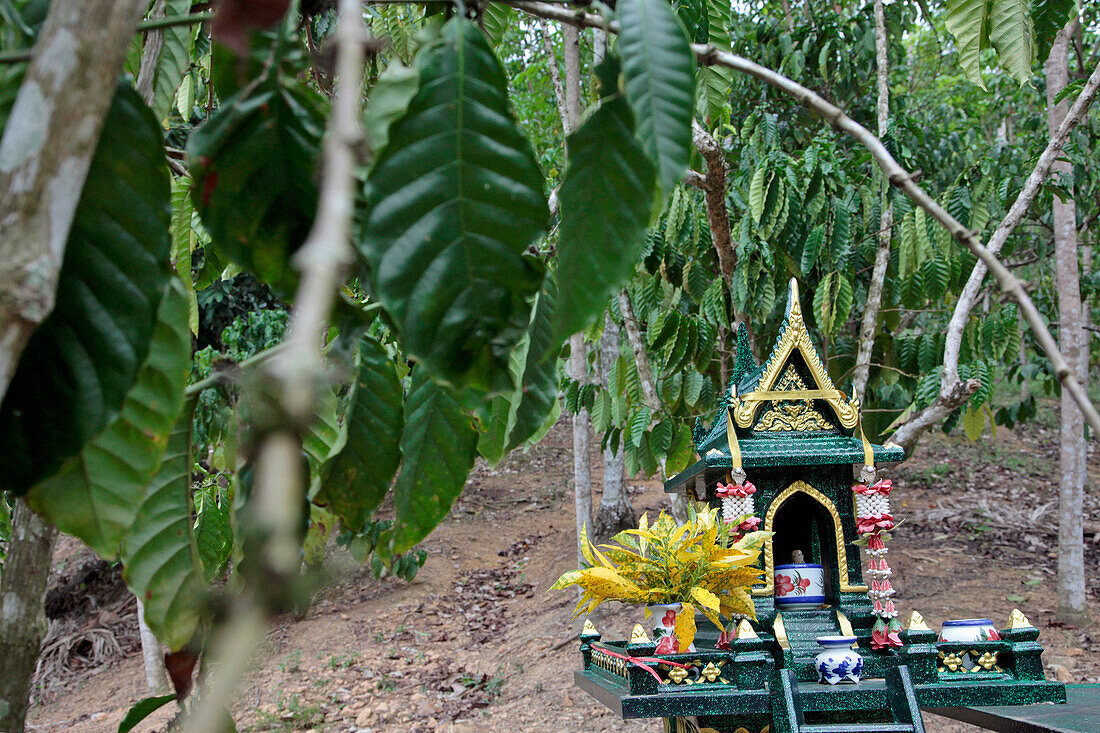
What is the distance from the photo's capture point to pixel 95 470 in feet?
1.68

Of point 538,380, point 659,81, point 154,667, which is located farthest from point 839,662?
point 154,667

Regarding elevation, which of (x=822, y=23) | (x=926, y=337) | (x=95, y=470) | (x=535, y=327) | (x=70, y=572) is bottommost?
(x=70, y=572)

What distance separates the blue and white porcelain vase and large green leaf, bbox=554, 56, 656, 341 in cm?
230

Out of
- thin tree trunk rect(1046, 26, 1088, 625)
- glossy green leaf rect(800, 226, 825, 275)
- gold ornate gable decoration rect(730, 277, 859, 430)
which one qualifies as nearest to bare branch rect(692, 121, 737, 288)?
glossy green leaf rect(800, 226, 825, 275)

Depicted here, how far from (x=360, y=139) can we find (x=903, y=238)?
4.33m

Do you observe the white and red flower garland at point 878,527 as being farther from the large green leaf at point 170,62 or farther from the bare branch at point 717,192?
the large green leaf at point 170,62

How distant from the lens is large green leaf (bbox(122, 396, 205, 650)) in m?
0.55

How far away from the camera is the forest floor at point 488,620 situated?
438 cm

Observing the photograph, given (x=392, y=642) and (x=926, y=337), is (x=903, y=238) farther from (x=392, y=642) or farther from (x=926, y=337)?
(x=392, y=642)

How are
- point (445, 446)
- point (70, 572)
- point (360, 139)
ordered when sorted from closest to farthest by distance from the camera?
point (360, 139), point (445, 446), point (70, 572)

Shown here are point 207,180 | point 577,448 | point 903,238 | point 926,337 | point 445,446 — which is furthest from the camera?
point 577,448

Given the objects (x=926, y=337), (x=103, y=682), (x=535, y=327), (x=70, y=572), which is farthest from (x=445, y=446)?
(x=70, y=572)

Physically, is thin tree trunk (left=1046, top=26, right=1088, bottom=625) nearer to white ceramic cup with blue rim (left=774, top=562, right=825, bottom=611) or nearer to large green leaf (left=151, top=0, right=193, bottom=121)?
white ceramic cup with blue rim (left=774, top=562, right=825, bottom=611)

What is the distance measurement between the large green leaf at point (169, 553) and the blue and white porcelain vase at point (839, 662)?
2.29 m
